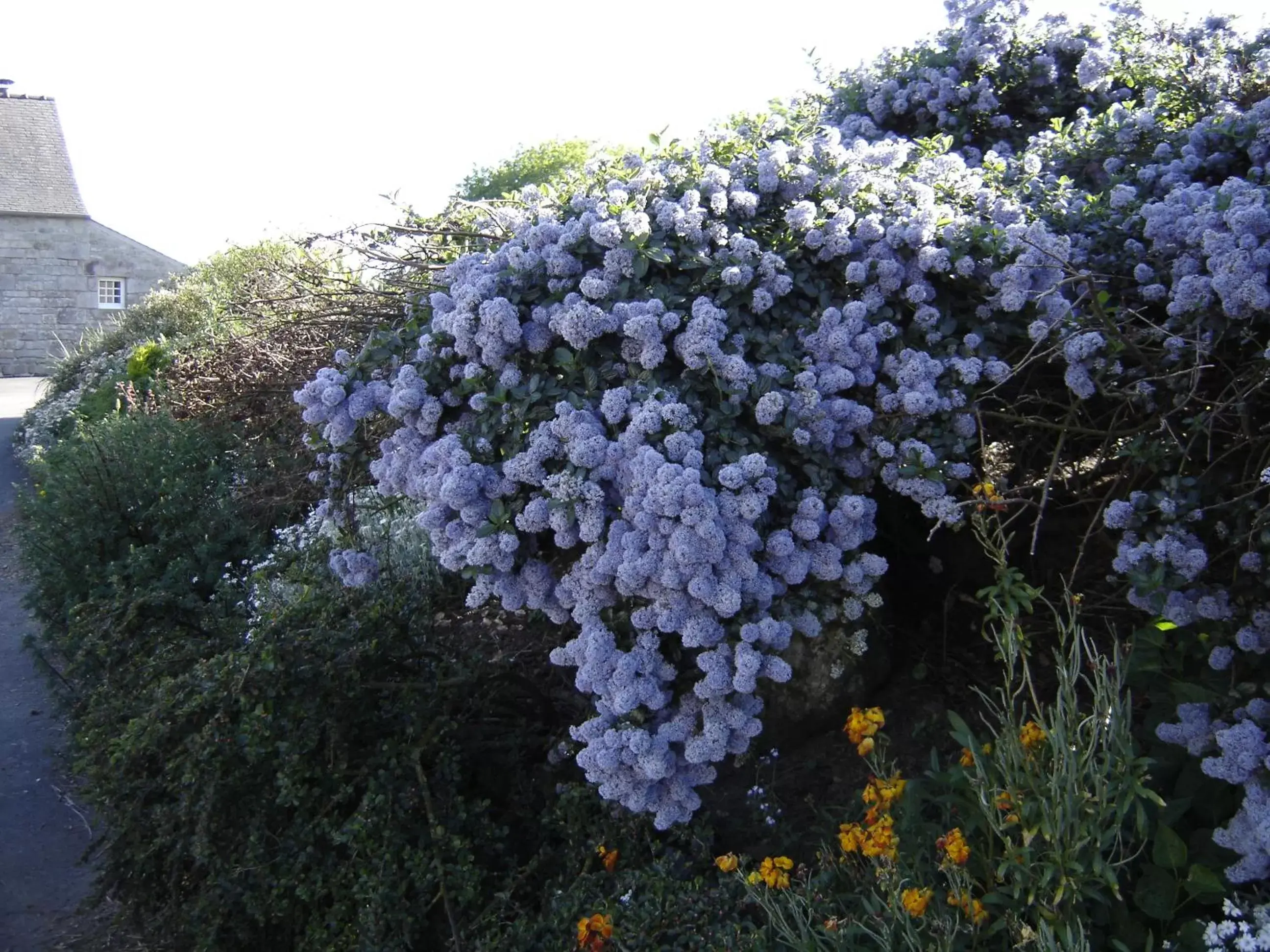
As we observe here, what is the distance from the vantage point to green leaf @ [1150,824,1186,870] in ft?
8.11

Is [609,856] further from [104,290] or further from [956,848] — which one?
[104,290]

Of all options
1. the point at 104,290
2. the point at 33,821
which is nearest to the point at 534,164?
the point at 104,290

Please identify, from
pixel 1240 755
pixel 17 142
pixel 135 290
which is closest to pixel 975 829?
pixel 1240 755

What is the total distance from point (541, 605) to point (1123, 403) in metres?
1.70

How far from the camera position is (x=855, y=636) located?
10.4ft

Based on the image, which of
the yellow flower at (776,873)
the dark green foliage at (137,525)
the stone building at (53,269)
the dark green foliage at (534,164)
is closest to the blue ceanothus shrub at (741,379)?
the yellow flower at (776,873)

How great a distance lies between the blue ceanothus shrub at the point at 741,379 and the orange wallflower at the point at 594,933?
294mm

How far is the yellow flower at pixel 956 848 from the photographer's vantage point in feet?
7.59

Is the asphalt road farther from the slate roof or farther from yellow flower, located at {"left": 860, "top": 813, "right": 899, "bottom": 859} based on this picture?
the slate roof

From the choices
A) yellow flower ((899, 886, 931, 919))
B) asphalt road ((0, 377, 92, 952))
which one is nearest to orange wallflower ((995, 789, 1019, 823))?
yellow flower ((899, 886, 931, 919))

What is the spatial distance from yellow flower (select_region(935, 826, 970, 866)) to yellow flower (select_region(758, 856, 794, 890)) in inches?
14.7

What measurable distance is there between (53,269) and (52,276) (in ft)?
0.62

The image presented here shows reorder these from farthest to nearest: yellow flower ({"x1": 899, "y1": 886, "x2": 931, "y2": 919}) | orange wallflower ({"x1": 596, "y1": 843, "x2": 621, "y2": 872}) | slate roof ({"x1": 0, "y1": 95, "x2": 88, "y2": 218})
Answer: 1. slate roof ({"x1": 0, "y1": 95, "x2": 88, "y2": 218})
2. orange wallflower ({"x1": 596, "y1": 843, "x2": 621, "y2": 872})
3. yellow flower ({"x1": 899, "y1": 886, "x2": 931, "y2": 919})

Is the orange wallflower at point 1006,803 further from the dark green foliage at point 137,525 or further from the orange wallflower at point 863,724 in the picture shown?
the dark green foliage at point 137,525
